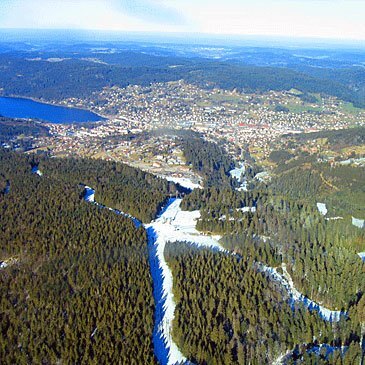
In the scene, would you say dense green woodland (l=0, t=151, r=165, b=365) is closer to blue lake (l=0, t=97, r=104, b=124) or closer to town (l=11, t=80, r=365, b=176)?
town (l=11, t=80, r=365, b=176)

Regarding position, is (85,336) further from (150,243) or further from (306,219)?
(306,219)

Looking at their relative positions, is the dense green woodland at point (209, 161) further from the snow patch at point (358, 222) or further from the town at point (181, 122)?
the snow patch at point (358, 222)

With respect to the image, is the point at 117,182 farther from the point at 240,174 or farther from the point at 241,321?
the point at 241,321

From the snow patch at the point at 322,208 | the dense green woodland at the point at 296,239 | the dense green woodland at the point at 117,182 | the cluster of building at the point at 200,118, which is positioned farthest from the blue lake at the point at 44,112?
the snow patch at the point at 322,208

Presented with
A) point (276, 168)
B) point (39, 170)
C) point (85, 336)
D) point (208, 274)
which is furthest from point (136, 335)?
point (276, 168)

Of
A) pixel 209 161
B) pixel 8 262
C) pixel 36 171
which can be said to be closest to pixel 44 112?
pixel 209 161

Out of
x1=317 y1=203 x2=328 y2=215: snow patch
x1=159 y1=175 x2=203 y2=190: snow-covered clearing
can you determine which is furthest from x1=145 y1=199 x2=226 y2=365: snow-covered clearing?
x1=159 y1=175 x2=203 y2=190: snow-covered clearing

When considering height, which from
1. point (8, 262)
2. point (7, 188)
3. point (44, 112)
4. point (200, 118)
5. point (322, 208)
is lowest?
point (44, 112)
